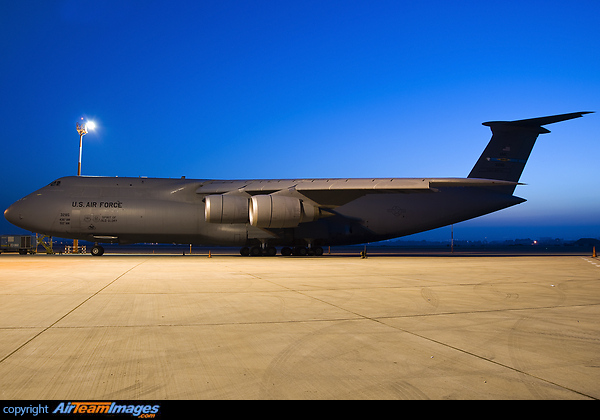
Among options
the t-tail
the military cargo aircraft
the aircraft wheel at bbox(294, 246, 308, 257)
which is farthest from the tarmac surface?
the t-tail

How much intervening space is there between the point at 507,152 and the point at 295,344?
23334 millimetres

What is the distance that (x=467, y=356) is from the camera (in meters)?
3.69

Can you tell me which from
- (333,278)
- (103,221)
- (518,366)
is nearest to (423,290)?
(333,278)

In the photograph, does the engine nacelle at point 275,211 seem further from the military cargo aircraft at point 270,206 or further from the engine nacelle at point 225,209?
the engine nacelle at point 225,209

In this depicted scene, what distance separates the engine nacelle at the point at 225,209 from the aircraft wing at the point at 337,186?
1206mm

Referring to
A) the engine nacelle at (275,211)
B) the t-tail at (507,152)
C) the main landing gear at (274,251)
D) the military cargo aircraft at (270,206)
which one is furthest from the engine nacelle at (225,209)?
the t-tail at (507,152)

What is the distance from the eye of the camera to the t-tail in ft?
76.9

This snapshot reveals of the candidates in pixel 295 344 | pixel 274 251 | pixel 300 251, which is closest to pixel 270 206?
pixel 274 251

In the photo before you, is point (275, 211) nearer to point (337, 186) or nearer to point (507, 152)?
point (337, 186)

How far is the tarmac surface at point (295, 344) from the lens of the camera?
2.92 m

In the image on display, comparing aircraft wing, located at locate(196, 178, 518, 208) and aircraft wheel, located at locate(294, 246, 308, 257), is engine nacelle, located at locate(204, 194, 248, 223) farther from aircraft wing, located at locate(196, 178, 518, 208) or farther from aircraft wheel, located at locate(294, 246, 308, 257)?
aircraft wheel, located at locate(294, 246, 308, 257)

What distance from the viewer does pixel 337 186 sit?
19.7m

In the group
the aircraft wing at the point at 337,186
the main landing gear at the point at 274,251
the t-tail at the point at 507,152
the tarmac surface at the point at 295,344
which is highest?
the t-tail at the point at 507,152
